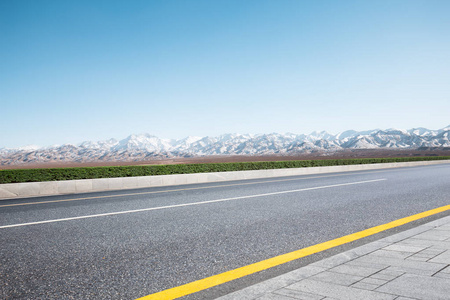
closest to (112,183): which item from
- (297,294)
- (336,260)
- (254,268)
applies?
(254,268)

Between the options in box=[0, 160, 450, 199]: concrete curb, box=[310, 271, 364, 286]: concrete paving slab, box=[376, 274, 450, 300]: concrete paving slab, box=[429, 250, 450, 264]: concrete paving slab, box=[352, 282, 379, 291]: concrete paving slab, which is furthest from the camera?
box=[0, 160, 450, 199]: concrete curb

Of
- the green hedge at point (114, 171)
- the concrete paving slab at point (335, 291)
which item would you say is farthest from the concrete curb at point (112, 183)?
the concrete paving slab at point (335, 291)

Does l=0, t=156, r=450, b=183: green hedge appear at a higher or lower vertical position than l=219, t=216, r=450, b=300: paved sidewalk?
higher

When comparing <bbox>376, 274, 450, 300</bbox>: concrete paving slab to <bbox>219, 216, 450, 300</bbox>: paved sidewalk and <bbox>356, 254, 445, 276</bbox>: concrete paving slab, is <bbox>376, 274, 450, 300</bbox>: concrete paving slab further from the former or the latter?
<bbox>356, 254, 445, 276</bbox>: concrete paving slab

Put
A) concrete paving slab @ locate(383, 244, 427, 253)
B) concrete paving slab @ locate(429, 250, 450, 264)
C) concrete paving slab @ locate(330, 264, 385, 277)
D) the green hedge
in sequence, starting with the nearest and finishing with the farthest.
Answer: concrete paving slab @ locate(330, 264, 385, 277), concrete paving slab @ locate(429, 250, 450, 264), concrete paving slab @ locate(383, 244, 427, 253), the green hedge

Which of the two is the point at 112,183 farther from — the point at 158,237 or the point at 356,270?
the point at 356,270

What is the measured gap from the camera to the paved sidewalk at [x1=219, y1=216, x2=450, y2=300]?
269 centimetres

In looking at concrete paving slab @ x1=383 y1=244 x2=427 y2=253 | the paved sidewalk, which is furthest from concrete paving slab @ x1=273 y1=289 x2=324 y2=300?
concrete paving slab @ x1=383 y1=244 x2=427 y2=253

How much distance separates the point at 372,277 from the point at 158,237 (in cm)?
299

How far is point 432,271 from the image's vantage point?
3.14 metres

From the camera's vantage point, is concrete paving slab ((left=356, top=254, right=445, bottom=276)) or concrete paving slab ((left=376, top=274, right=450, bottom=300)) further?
concrete paving slab ((left=356, top=254, right=445, bottom=276))

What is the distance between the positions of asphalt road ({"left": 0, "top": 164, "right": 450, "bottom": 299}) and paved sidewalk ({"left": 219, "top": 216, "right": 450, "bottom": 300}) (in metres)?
0.35

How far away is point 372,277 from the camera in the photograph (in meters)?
3.05

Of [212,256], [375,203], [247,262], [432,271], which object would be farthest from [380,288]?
[375,203]
